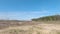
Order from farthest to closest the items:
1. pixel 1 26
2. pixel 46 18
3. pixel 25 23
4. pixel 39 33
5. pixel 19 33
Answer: pixel 46 18 → pixel 25 23 → pixel 1 26 → pixel 39 33 → pixel 19 33

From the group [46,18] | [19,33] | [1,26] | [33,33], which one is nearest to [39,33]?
[33,33]

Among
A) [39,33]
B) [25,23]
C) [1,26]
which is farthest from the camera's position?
[25,23]

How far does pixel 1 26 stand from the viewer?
638 inches

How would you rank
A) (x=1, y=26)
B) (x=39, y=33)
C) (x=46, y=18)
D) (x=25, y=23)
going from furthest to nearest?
(x=46, y=18)
(x=25, y=23)
(x=1, y=26)
(x=39, y=33)

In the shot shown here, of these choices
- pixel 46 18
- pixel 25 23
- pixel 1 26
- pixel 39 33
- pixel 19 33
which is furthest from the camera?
pixel 46 18

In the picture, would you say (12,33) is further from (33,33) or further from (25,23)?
(25,23)

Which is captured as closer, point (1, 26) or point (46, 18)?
point (1, 26)

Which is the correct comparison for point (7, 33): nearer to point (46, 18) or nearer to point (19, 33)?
point (19, 33)

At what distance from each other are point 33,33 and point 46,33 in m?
1.17

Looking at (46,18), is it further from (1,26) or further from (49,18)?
(1,26)

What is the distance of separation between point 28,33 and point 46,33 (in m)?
1.58

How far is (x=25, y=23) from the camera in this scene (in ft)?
62.8

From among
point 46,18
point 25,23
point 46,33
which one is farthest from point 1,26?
point 46,18

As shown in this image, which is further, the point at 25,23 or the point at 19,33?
the point at 25,23
